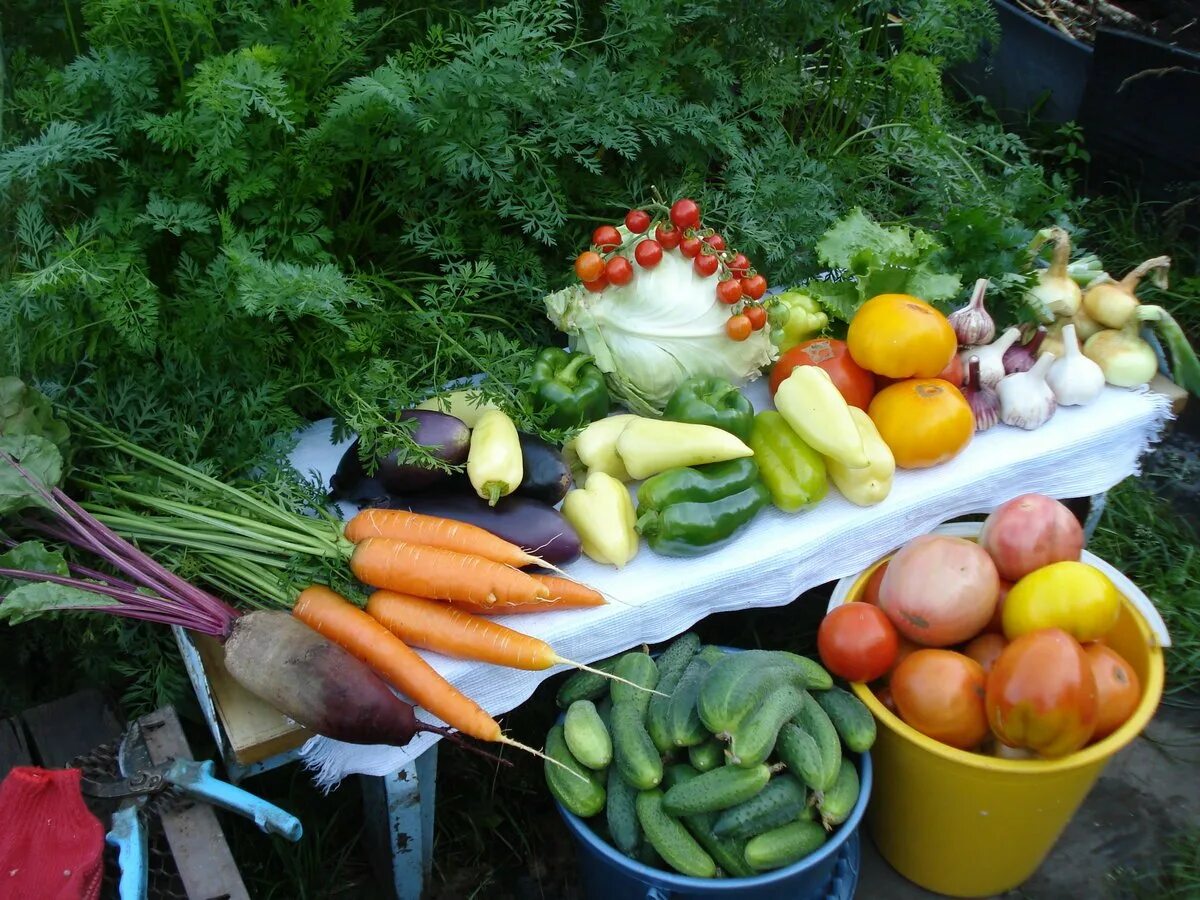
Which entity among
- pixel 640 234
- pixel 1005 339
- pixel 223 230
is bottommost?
pixel 1005 339

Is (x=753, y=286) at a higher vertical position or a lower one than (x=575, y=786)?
higher

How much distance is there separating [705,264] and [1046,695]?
106cm

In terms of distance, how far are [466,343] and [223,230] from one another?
50 cm

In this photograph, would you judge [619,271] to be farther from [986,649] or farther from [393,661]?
[986,649]

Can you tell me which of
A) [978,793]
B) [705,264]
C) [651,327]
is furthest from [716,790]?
[705,264]

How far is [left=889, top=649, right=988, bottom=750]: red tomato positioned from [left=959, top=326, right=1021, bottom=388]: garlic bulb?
727mm

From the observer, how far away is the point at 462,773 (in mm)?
2242

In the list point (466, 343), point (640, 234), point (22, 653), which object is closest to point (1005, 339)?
point (640, 234)

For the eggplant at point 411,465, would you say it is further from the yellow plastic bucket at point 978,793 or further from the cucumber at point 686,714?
the yellow plastic bucket at point 978,793

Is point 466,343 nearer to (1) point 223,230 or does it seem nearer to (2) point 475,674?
(1) point 223,230

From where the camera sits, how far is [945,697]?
68.3 inches

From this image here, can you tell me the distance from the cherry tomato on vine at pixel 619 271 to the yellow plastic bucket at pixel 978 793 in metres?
0.78

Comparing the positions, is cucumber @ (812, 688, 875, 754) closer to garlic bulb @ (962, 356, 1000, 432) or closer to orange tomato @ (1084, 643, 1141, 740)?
orange tomato @ (1084, 643, 1141, 740)

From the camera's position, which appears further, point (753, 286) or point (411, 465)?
point (753, 286)
